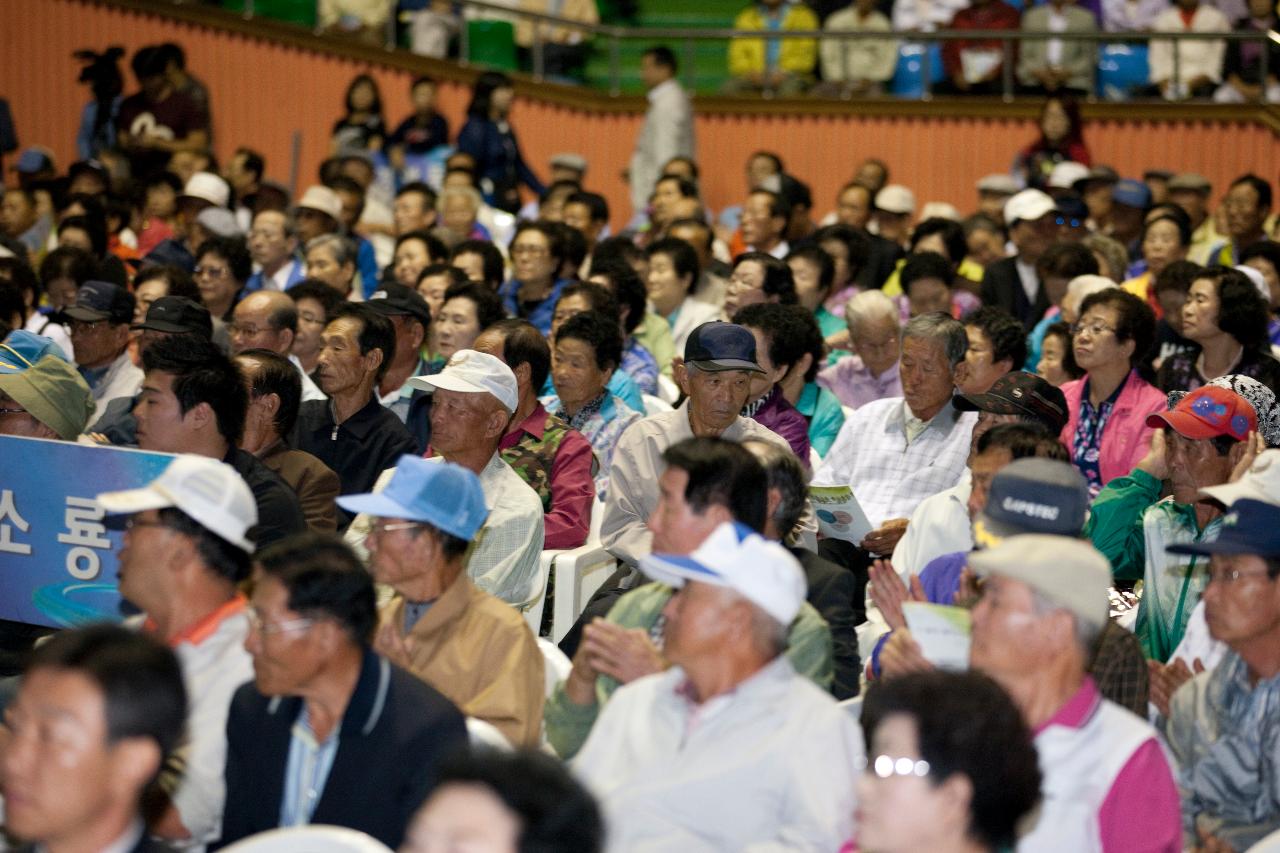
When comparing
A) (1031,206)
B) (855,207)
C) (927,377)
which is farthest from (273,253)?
(927,377)

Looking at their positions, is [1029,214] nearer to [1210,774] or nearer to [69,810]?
[1210,774]

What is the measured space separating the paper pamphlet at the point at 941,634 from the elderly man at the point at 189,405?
211 centimetres

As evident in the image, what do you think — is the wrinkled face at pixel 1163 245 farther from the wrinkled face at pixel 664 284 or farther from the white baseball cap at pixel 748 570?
the white baseball cap at pixel 748 570

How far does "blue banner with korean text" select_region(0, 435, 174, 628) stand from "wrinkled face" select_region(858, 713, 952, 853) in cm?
242

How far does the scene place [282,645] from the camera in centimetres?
314

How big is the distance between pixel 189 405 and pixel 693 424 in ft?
4.87

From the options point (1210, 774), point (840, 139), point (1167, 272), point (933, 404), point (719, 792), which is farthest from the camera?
point (840, 139)

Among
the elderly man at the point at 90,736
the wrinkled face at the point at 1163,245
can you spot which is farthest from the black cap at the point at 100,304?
the wrinkled face at the point at 1163,245

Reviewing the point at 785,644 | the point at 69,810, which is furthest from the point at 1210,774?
the point at 69,810

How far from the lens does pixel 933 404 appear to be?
5766 mm

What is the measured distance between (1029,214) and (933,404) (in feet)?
11.6

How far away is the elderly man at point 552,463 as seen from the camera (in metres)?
5.25

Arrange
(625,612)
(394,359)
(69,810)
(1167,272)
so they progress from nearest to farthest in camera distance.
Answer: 1. (69,810)
2. (625,612)
3. (394,359)
4. (1167,272)

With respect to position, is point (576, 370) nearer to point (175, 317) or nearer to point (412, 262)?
point (175, 317)
